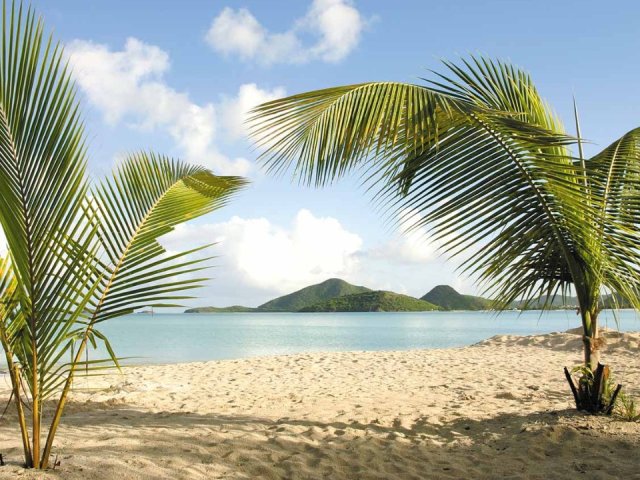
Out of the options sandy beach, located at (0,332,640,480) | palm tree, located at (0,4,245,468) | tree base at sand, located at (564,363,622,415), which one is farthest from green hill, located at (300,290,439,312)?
palm tree, located at (0,4,245,468)

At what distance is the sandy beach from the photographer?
3.74m

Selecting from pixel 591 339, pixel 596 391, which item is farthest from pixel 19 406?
pixel 596 391

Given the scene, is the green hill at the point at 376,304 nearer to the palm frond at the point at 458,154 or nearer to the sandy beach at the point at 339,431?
the sandy beach at the point at 339,431

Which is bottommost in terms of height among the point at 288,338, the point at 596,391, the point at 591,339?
the point at 288,338

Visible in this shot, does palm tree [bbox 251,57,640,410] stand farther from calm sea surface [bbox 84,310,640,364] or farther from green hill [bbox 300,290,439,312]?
green hill [bbox 300,290,439,312]

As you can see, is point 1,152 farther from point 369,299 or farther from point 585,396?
point 369,299

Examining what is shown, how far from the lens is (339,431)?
4879 mm

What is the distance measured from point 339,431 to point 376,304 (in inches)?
5240

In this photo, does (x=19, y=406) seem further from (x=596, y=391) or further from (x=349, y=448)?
(x=596, y=391)

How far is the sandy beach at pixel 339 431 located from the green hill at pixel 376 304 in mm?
127855

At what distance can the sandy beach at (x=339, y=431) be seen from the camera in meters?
3.74

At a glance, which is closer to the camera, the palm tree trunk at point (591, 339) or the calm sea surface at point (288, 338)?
the palm tree trunk at point (591, 339)

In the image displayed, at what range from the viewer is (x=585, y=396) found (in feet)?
16.4

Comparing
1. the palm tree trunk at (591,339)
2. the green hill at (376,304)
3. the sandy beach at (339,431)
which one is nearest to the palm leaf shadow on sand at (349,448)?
the sandy beach at (339,431)
